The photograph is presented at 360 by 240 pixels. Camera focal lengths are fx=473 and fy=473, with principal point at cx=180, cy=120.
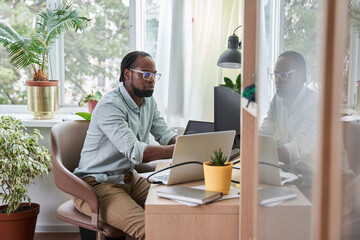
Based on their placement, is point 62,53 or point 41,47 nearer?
point 41,47

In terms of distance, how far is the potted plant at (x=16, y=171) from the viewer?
9.27ft

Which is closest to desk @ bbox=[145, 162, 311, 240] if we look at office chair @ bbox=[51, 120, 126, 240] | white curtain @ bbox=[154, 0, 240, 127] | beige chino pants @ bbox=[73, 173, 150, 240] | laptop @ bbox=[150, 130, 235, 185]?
laptop @ bbox=[150, 130, 235, 185]

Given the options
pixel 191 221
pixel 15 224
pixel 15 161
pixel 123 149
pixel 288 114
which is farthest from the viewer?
pixel 15 224

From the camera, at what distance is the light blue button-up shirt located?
7.62ft

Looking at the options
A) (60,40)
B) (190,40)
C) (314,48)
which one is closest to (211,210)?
(314,48)

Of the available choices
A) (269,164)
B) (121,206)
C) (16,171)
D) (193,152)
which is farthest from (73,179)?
(269,164)

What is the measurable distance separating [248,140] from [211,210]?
0.97 ft

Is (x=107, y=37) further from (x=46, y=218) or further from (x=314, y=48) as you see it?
(x=314, y=48)

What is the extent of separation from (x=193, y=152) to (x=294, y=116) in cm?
106

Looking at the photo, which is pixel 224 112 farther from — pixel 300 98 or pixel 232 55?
pixel 300 98

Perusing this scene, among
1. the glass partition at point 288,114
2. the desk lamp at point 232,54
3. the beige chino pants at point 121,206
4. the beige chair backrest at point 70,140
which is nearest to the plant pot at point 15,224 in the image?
the beige chair backrest at point 70,140

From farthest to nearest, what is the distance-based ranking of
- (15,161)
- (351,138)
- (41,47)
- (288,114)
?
(41,47) < (15,161) < (288,114) < (351,138)

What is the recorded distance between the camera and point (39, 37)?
3.18 metres

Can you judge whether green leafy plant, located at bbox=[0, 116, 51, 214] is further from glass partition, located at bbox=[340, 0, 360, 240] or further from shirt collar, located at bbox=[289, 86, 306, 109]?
glass partition, located at bbox=[340, 0, 360, 240]
